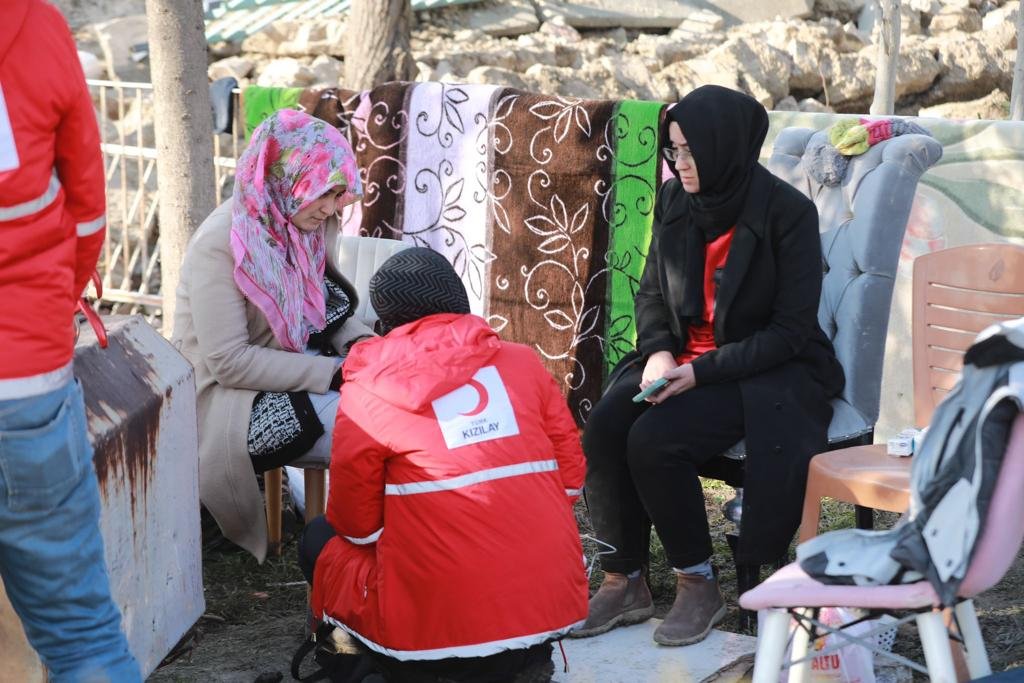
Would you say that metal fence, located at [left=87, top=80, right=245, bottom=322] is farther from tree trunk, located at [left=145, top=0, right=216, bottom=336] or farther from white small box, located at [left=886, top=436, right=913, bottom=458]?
white small box, located at [left=886, top=436, right=913, bottom=458]

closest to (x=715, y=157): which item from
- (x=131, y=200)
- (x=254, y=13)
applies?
(x=131, y=200)

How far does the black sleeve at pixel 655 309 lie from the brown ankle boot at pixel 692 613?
0.68 meters

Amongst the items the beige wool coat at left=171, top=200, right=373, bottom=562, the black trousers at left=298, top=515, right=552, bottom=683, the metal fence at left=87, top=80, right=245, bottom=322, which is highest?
the beige wool coat at left=171, top=200, right=373, bottom=562

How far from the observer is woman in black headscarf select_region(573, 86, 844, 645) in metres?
3.30

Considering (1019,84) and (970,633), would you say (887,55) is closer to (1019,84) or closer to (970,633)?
(1019,84)

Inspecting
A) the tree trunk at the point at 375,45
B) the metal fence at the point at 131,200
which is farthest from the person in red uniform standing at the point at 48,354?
the tree trunk at the point at 375,45

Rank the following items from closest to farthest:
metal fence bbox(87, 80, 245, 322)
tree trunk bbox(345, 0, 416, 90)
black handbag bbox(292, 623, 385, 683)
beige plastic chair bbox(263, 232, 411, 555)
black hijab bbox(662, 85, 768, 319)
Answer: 1. black handbag bbox(292, 623, 385, 683)
2. black hijab bbox(662, 85, 768, 319)
3. beige plastic chair bbox(263, 232, 411, 555)
4. tree trunk bbox(345, 0, 416, 90)
5. metal fence bbox(87, 80, 245, 322)

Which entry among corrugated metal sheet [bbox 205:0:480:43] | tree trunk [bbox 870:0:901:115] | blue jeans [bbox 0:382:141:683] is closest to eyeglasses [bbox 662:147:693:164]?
blue jeans [bbox 0:382:141:683]

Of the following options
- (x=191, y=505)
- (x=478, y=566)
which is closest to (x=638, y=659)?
(x=478, y=566)

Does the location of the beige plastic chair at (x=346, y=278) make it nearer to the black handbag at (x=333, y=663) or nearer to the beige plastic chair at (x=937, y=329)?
Answer: the black handbag at (x=333, y=663)

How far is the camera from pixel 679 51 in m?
10.8

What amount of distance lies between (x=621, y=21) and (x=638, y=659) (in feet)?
29.3

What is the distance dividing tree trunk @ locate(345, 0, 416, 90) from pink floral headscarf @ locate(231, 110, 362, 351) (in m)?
3.09

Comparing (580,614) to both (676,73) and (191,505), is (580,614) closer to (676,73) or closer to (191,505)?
(191,505)
